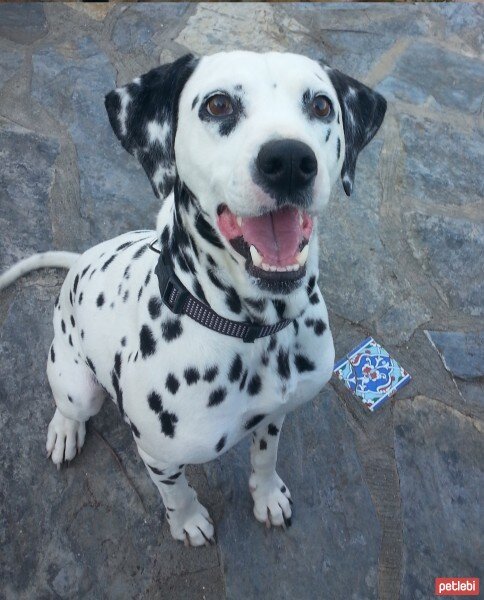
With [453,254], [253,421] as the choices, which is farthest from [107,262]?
[453,254]

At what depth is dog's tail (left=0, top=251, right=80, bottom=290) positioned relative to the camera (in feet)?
9.73

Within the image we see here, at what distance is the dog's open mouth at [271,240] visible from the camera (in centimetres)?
158

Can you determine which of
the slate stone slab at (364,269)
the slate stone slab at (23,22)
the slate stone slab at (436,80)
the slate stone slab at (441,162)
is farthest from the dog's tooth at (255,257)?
the slate stone slab at (23,22)

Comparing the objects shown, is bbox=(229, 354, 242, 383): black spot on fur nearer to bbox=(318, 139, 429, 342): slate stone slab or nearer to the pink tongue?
the pink tongue

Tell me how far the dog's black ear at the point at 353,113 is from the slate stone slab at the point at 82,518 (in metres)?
1.73

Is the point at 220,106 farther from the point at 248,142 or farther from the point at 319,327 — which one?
the point at 319,327

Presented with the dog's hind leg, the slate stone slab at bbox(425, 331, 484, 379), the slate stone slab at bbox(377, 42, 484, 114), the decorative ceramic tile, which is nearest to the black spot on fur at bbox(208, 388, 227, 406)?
the dog's hind leg

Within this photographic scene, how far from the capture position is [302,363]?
2.04 m

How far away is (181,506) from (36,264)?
1.51 meters

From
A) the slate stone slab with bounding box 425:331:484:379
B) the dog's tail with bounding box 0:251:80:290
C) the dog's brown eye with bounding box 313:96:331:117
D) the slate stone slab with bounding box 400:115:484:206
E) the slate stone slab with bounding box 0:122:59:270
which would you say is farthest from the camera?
the slate stone slab with bounding box 400:115:484:206

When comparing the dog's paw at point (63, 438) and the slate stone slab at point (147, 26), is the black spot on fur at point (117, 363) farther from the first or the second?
the slate stone slab at point (147, 26)

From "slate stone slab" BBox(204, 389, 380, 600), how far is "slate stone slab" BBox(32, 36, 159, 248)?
64.1 inches

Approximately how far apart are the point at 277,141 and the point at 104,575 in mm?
2057

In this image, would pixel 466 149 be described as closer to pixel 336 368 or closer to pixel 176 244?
pixel 336 368
